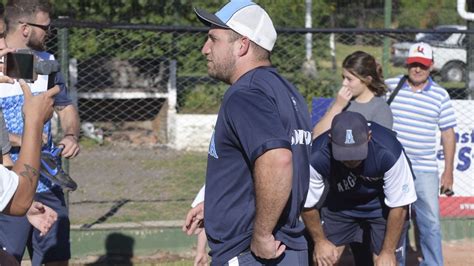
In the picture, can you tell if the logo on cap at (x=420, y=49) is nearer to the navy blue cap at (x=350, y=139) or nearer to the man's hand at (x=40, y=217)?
the navy blue cap at (x=350, y=139)

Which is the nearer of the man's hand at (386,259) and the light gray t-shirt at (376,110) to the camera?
the man's hand at (386,259)

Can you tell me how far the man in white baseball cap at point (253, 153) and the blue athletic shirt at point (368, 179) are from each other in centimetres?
135

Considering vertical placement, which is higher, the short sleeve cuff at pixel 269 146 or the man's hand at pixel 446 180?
the short sleeve cuff at pixel 269 146

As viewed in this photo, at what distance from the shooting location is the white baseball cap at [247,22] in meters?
4.29

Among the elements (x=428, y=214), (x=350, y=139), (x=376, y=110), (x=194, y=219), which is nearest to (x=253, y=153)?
(x=194, y=219)

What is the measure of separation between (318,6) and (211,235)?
1178 cm

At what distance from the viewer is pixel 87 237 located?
8.02 metres

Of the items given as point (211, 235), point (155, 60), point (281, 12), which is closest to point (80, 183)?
point (155, 60)

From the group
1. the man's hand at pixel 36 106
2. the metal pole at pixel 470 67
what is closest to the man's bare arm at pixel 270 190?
the man's hand at pixel 36 106

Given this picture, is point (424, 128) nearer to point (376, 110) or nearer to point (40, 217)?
point (376, 110)

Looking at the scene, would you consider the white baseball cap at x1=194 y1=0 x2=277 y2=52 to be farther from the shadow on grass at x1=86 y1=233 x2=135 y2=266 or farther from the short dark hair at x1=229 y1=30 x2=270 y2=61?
the shadow on grass at x1=86 y1=233 x2=135 y2=266

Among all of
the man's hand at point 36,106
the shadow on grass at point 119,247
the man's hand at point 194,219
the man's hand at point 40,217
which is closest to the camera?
the man's hand at point 36,106

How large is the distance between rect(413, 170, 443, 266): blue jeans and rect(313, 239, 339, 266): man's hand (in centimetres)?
154

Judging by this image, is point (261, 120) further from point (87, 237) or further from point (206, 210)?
point (87, 237)
